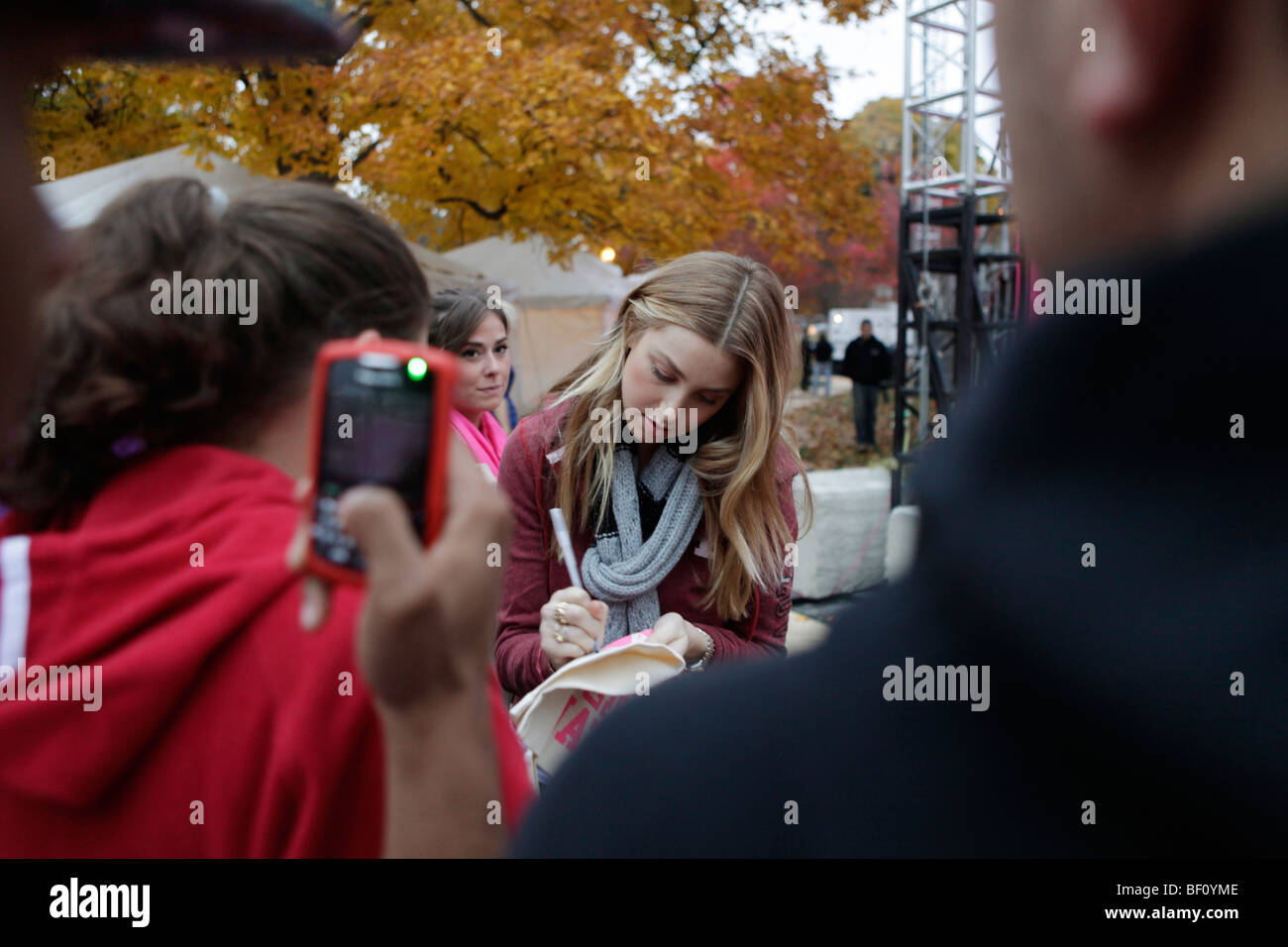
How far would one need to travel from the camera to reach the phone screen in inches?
31.0

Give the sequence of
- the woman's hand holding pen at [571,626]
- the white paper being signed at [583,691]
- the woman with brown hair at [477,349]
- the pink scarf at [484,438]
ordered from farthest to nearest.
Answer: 1. the woman with brown hair at [477,349]
2. the pink scarf at [484,438]
3. the woman's hand holding pen at [571,626]
4. the white paper being signed at [583,691]

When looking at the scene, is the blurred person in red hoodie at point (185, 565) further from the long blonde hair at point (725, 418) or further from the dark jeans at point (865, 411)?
the dark jeans at point (865, 411)

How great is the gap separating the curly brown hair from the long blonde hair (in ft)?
3.99

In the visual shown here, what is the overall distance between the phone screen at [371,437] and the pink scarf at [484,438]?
7.94ft

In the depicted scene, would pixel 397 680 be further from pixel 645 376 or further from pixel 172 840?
pixel 645 376

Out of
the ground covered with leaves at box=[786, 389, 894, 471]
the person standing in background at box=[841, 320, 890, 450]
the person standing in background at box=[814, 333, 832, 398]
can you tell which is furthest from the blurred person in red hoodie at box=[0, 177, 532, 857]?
the person standing in background at box=[814, 333, 832, 398]

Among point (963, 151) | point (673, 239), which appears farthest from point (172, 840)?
point (963, 151)

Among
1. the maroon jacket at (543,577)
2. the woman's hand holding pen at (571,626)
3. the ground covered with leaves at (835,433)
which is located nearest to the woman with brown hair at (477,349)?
the maroon jacket at (543,577)

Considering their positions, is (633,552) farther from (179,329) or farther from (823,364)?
(823,364)

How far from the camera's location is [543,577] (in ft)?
7.82

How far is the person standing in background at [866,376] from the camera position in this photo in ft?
47.6

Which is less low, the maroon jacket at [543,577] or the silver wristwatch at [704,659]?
the maroon jacket at [543,577]

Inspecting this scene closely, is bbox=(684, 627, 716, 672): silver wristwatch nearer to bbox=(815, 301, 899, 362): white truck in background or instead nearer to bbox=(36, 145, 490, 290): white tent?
bbox=(36, 145, 490, 290): white tent

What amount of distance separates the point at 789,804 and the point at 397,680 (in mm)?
360
